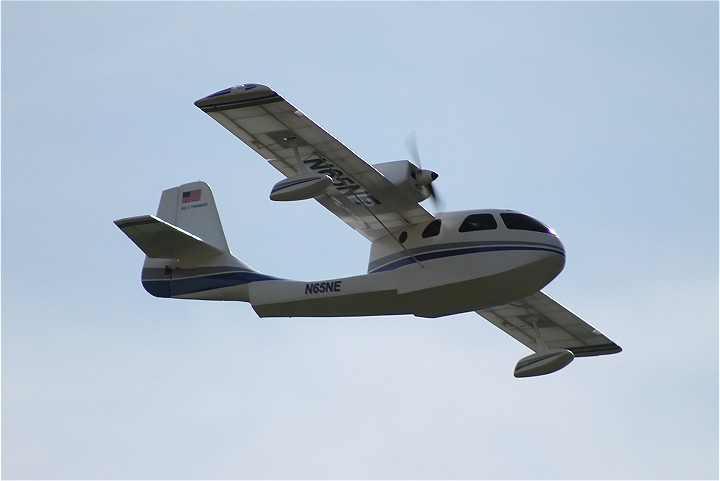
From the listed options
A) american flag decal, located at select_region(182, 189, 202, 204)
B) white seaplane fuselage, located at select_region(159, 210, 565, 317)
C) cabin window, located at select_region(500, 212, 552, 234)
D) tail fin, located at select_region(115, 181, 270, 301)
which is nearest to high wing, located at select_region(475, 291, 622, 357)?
white seaplane fuselage, located at select_region(159, 210, 565, 317)

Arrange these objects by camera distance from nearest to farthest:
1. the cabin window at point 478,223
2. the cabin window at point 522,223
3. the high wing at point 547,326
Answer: the cabin window at point 522,223 < the cabin window at point 478,223 < the high wing at point 547,326

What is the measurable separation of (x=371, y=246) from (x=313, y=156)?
328 centimetres

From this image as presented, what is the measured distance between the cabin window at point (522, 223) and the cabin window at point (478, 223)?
0.27 m

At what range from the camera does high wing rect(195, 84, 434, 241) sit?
88.0ft

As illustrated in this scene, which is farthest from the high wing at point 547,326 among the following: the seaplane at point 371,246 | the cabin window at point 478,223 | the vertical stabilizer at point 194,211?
the vertical stabilizer at point 194,211

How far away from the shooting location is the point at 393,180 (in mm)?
28422

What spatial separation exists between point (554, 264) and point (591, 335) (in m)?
5.80

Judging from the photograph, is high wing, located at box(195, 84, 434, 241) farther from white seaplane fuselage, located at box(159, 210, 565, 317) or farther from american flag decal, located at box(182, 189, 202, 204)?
american flag decal, located at box(182, 189, 202, 204)

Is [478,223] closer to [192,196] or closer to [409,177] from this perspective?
[409,177]

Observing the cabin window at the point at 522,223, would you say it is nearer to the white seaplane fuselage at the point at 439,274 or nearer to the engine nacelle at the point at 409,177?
the white seaplane fuselage at the point at 439,274

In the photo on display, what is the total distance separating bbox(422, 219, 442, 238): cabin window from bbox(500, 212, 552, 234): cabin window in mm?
1496

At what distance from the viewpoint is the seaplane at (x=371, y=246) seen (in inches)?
1076

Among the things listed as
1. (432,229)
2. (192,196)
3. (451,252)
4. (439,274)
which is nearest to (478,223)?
(451,252)

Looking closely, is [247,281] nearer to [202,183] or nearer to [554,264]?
[202,183]
